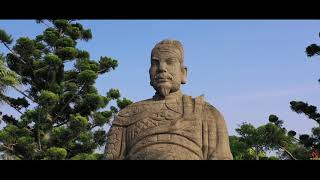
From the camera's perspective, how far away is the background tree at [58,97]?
2192 centimetres

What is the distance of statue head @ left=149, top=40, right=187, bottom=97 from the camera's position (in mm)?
7086

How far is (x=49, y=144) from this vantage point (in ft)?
73.3

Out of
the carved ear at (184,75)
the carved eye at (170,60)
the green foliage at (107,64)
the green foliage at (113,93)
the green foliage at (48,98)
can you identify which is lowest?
the carved ear at (184,75)

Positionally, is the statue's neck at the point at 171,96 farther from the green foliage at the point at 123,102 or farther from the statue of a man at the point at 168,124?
the green foliage at the point at 123,102

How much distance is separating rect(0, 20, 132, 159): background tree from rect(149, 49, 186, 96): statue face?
48.9 feet

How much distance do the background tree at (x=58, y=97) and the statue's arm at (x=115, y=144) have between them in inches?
580

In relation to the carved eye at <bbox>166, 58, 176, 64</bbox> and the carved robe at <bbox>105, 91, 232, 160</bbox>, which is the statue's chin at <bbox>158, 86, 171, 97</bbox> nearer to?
the carved robe at <bbox>105, 91, 232, 160</bbox>

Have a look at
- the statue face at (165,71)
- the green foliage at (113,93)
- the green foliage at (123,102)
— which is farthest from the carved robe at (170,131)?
the green foliage at (113,93)

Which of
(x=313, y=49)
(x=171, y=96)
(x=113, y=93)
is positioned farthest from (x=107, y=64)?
(x=171, y=96)

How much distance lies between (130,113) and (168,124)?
0.67m
